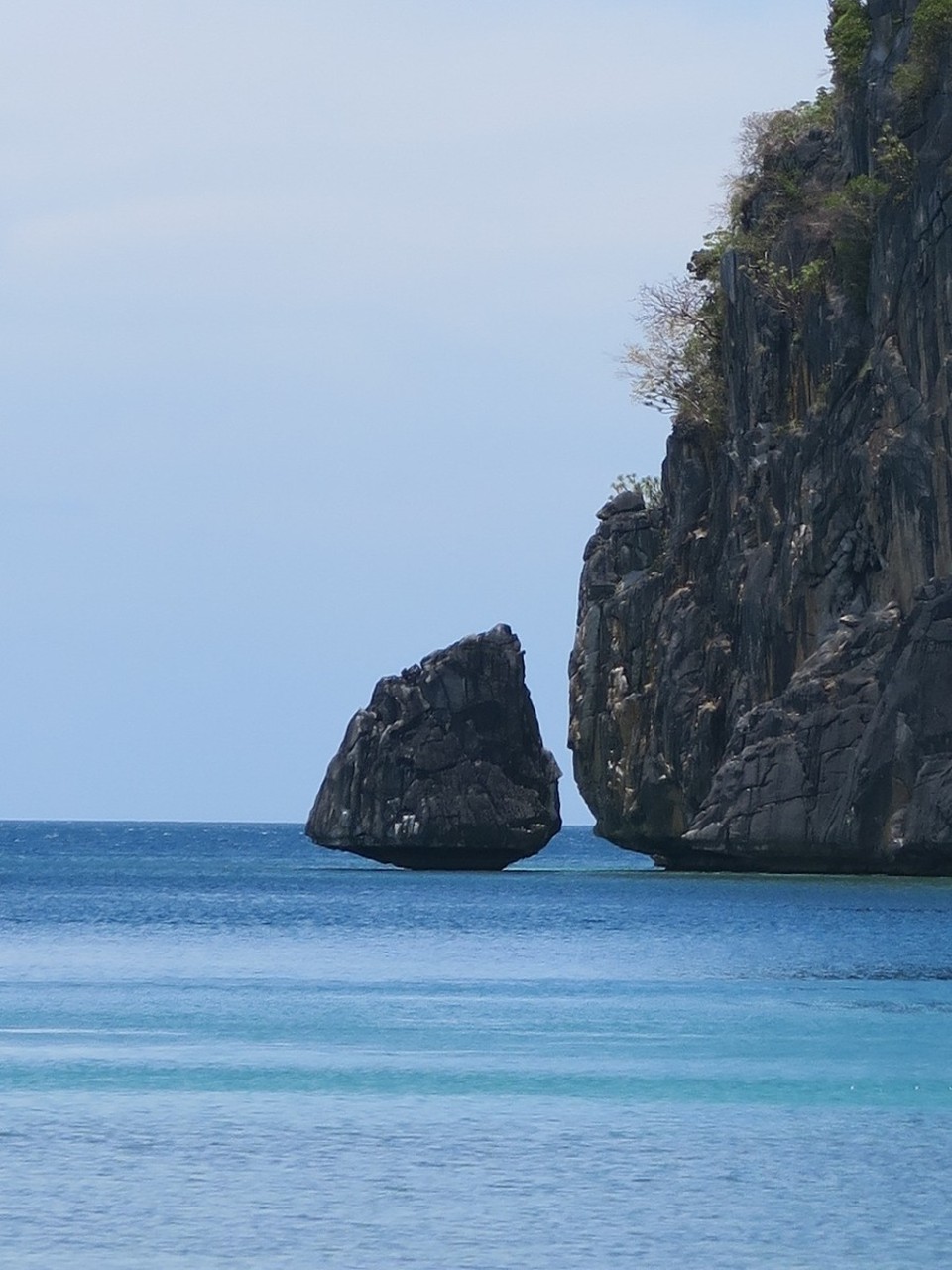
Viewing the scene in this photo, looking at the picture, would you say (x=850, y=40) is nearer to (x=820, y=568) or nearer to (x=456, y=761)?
(x=820, y=568)

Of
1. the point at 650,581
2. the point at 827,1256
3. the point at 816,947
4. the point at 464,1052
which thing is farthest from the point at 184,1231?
the point at 650,581

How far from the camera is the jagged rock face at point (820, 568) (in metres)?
68.4

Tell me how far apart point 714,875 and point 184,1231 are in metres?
65.6

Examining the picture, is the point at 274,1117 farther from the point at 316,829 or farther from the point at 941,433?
the point at 316,829

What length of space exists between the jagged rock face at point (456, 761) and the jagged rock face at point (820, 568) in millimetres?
3507

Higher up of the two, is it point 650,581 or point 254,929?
point 650,581

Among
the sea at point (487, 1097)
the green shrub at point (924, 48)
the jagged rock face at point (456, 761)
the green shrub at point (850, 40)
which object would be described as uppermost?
the green shrub at point (850, 40)

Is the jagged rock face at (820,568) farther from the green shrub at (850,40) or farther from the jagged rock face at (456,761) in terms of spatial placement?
the jagged rock face at (456,761)

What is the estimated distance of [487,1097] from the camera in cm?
2697

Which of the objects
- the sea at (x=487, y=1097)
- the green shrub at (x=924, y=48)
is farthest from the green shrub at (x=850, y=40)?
the sea at (x=487, y=1097)

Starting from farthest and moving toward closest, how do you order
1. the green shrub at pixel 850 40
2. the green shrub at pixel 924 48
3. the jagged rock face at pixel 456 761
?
1. the jagged rock face at pixel 456 761
2. the green shrub at pixel 850 40
3. the green shrub at pixel 924 48

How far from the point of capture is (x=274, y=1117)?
25.4m

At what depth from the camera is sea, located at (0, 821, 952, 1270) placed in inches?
749

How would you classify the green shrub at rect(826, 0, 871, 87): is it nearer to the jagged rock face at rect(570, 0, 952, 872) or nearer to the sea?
the jagged rock face at rect(570, 0, 952, 872)
